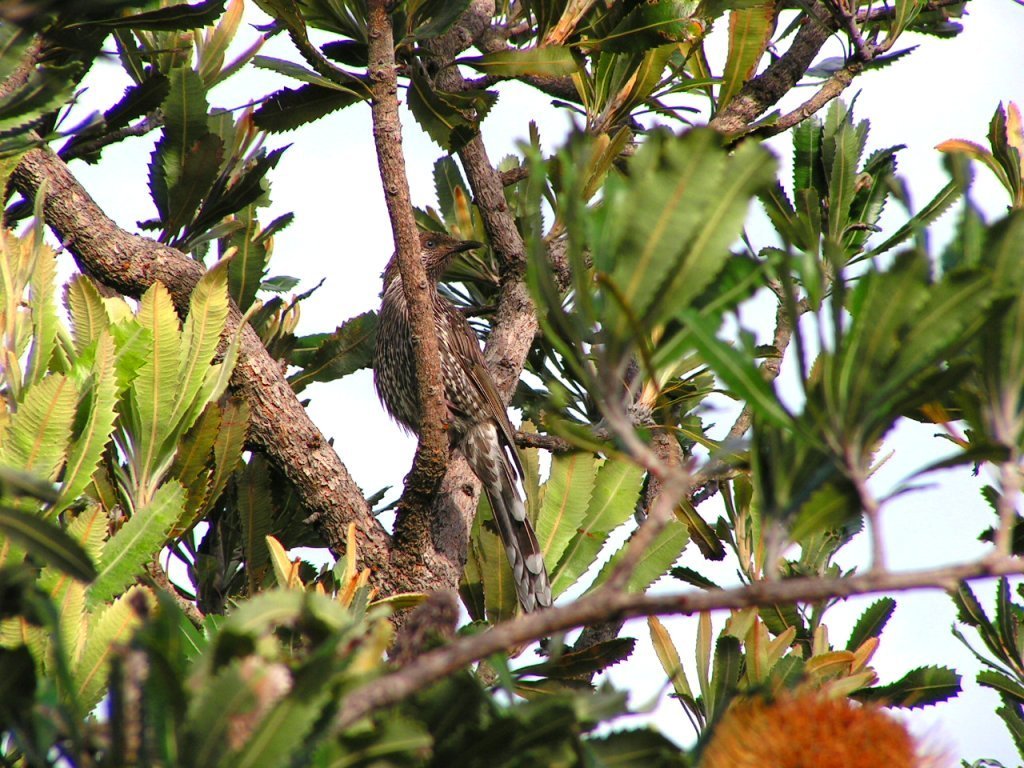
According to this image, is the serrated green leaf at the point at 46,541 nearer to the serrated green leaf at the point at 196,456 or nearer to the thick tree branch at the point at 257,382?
the serrated green leaf at the point at 196,456

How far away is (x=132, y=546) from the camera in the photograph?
1.76 metres

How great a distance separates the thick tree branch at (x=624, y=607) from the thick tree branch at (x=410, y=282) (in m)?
1.98

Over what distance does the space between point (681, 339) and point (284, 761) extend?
479mm

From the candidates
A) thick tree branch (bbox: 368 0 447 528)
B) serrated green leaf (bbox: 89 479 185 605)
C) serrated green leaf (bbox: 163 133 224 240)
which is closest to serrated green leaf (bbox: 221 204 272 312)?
serrated green leaf (bbox: 163 133 224 240)

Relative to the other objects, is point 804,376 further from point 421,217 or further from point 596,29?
point 421,217

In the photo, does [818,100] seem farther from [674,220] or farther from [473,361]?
[674,220]

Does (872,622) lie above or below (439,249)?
below

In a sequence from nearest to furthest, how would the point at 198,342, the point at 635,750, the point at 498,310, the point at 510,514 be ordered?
the point at 635,750
the point at 198,342
the point at 498,310
the point at 510,514

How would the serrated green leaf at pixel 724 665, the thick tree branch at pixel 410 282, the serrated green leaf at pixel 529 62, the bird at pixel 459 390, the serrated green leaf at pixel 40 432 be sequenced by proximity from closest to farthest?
the serrated green leaf at pixel 40 432 < the serrated green leaf at pixel 724 665 < the thick tree branch at pixel 410 282 < the serrated green leaf at pixel 529 62 < the bird at pixel 459 390

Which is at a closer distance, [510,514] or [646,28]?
[646,28]

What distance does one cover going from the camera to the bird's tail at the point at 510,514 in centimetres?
338

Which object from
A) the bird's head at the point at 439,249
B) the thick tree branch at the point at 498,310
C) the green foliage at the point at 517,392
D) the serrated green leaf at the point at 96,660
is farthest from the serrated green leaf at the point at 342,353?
the serrated green leaf at the point at 96,660

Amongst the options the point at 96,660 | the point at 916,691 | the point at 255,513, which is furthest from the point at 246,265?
the point at 916,691

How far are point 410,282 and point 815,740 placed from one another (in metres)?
2.14
